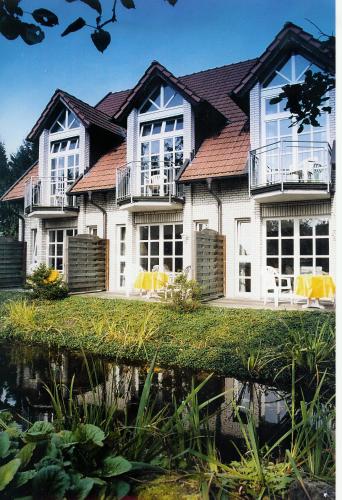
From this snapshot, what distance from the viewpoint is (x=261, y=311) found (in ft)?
13.9

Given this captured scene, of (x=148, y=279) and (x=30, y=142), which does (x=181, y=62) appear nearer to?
(x=30, y=142)

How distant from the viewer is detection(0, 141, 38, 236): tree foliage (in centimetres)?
309

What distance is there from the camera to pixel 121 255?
6.48m

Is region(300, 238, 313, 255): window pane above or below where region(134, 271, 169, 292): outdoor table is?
above

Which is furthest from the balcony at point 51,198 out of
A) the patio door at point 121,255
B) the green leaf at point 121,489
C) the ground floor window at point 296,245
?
the green leaf at point 121,489

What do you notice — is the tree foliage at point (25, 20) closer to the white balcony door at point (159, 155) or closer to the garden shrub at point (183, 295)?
the garden shrub at point (183, 295)

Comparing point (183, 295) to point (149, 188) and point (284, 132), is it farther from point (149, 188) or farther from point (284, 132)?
point (149, 188)

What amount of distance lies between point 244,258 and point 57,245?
106 inches

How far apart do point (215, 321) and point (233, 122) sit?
3.05m

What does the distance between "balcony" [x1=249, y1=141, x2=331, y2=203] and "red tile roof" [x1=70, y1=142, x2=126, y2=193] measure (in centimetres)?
218

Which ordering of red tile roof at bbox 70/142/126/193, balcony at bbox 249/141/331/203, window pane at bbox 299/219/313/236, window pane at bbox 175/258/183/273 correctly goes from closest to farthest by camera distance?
balcony at bbox 249/141/331/203
window pane at bbox 299/219/313/236
red tile roof at bbox 70/142/126/193
window pane at bbox 175/258/183/273

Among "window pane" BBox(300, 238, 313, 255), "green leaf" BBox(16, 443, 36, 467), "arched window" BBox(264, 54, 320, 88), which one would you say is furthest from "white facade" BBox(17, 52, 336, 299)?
"green leaf" BBox(16, 443, 36, 467)

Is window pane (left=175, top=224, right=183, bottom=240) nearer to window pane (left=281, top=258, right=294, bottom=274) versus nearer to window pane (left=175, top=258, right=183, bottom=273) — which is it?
window pane (left=175, top=258, right=183, bottom=273)

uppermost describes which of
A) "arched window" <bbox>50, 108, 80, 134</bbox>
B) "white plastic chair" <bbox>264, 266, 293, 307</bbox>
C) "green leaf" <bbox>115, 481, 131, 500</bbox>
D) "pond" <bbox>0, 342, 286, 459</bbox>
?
"arched window" <bbox>50, 108, 80, 134</bbox>
